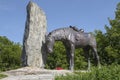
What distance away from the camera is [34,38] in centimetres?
2333

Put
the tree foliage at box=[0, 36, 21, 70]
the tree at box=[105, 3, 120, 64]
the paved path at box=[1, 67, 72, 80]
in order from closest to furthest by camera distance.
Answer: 1. the paved path at box=[1, 67, 72, 80]
2. the tree at box=[105, 3, 120, 64]
3. the tree foliage at box=[0, 36, 21, 70]

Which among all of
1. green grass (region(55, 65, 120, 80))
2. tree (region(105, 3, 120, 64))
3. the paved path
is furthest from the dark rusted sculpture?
tree (region(105, 3, 120, 64))

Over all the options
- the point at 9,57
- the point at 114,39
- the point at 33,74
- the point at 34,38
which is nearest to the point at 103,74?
the point at 33,74

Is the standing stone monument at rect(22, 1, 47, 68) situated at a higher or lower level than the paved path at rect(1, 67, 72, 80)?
higher

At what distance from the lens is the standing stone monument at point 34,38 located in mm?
23172

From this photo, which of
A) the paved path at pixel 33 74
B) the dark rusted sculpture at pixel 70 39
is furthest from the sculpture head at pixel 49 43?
the paved path at pixel 33 74

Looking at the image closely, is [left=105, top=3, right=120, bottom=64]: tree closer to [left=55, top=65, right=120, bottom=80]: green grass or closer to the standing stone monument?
the standing stone monument

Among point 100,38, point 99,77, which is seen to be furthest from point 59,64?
point 99,77

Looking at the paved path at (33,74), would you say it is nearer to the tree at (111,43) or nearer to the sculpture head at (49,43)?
the sculpture head at (49,43)

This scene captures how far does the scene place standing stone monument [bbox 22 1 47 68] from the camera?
2317cm

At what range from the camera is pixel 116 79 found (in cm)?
1291

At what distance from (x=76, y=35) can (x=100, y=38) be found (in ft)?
57.6

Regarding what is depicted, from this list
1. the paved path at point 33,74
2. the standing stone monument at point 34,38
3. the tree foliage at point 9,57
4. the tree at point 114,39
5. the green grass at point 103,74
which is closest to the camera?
the green grass at point 103,74

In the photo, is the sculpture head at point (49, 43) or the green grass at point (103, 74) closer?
the green grass at point (103, 74)
